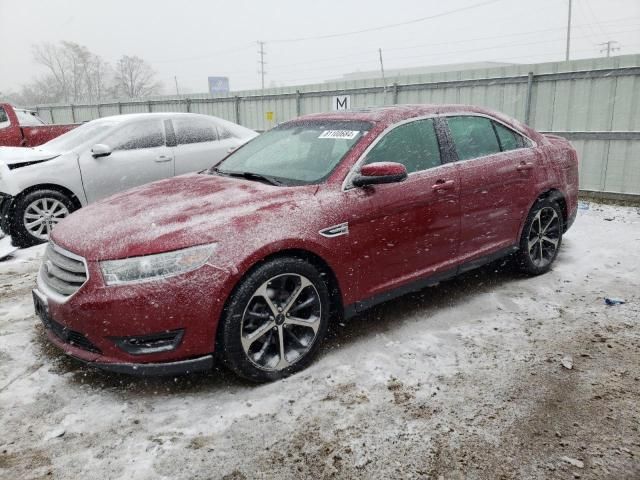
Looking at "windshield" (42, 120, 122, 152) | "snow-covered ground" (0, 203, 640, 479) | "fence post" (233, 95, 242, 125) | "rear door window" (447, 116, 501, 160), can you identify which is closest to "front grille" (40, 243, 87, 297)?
"snow-covered ground" (0, 203, 640, 479)

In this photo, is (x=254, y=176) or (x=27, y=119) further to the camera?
(x=27, y=119)

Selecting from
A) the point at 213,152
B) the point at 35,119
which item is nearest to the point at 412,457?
the point at 213,152

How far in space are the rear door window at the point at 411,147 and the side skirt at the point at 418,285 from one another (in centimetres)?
82

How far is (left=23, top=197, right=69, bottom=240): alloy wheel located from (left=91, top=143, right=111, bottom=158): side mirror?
2.39 ft

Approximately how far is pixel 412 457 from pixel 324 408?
569 millimetres

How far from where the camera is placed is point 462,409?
272cm

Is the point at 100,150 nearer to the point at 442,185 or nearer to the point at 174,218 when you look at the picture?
the point at 174,218

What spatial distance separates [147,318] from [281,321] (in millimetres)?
752

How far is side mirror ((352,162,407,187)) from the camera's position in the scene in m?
3.21

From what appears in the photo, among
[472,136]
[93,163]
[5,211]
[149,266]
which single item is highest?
[472,136]

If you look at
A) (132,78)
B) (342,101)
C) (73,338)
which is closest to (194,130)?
(342,101)

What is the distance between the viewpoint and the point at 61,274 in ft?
9.62

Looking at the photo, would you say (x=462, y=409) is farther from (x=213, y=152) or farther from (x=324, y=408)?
(x=213, y=152)

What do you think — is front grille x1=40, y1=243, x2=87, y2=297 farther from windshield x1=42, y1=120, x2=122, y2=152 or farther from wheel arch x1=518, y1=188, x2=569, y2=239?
windshield x1=42, y1=120, x2=122, y2=152
